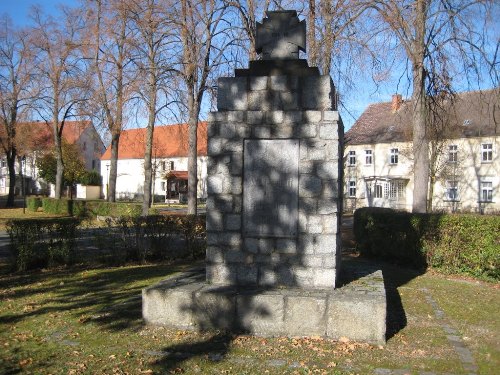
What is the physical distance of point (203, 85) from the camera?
17.2 meters

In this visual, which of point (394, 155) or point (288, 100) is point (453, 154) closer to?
point (394, 155)

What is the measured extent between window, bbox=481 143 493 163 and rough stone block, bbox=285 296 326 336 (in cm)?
3619

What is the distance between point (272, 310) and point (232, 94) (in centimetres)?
276

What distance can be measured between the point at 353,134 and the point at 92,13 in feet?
90.4

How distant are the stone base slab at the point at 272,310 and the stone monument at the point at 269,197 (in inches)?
0.7

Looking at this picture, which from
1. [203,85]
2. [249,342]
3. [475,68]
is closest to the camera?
[249,342]

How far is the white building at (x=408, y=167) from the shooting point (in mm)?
37156

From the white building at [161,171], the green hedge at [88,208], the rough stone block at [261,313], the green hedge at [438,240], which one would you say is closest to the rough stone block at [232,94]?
the rough stone block at [261,313]

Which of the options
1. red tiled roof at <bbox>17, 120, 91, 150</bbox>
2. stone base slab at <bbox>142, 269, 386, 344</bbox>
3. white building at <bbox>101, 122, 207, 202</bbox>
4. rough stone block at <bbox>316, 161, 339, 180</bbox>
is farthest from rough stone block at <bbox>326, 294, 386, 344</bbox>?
white building at <bbox>101, 122, 207, 202</bbox>

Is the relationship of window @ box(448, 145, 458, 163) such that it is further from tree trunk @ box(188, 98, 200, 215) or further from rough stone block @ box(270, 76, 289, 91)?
rough stone block @ box(270, 76, 289, 91)

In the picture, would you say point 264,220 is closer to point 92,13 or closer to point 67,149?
point 92,13

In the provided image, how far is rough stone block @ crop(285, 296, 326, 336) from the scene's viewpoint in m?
5.74

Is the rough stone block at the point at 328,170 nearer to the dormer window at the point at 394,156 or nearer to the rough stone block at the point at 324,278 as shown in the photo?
the rough stone block at the point at 324,278

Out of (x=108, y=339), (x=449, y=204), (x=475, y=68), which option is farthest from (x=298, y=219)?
(x=449, y=204)
